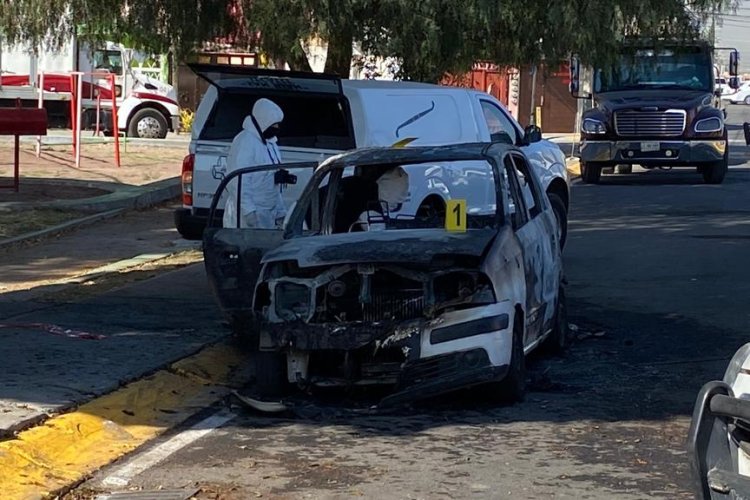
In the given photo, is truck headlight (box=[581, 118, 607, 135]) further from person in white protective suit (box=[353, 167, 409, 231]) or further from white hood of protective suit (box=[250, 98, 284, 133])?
person in white protective suit (box=[353, 167, 409, 231])

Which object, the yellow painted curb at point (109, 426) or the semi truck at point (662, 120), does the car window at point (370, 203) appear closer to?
the yellow painted curb at point (109, 426)

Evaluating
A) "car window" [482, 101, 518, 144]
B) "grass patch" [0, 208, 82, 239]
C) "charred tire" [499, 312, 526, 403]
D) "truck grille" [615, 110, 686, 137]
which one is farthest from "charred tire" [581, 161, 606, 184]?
"charred tire" [499, 312, 526, 403]

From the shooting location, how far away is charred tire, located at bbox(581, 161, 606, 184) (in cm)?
2489

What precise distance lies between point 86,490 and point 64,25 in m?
8.94

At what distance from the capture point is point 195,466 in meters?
6.64

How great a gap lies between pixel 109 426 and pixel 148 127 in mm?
27137

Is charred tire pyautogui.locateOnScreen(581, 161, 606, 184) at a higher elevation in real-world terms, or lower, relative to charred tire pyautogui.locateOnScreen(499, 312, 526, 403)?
higher

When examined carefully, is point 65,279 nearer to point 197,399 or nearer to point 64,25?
point 64,25

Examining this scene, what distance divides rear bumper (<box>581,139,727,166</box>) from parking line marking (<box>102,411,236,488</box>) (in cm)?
1745

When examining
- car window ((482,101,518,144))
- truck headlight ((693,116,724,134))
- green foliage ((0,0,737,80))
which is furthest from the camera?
truck headlight ((693,116,724,134))

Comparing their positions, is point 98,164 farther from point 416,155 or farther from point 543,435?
point 543,435

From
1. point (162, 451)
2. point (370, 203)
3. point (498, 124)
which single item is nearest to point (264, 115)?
point (370, 203)

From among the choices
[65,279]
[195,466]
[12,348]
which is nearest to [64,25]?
[65,279]

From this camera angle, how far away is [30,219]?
17.5 metres
